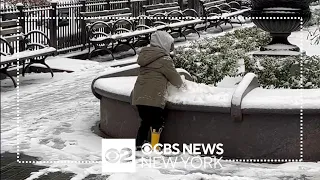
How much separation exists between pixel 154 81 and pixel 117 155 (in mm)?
872

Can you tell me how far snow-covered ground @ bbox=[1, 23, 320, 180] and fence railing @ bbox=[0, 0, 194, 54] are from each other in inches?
88.3

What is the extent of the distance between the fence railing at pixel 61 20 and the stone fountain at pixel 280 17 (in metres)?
5.39

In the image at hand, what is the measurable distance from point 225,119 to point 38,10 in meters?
8.01

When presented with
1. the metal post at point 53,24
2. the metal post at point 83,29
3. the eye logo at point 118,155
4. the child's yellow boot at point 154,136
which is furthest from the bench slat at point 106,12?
the child's yellow boot at point 154,136

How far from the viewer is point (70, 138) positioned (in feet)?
22.0

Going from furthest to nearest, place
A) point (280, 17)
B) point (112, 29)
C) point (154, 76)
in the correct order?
point (112, 29), point (280, 17), point (154, 76)

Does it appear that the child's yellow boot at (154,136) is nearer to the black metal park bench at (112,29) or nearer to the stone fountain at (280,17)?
the stone fountain at (280,17)

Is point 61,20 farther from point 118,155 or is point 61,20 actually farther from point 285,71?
point 118,155

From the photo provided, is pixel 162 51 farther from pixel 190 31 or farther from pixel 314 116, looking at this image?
pixel 190 31

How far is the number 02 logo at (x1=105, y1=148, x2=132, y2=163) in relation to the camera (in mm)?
5652

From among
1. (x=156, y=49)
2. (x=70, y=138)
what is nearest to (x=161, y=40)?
(x=156, y=49)

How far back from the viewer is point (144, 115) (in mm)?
5918

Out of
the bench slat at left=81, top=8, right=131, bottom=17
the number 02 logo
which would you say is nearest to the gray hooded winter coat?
the number 02 logo

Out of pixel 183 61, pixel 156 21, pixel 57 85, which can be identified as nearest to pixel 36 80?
pixel 57 85
